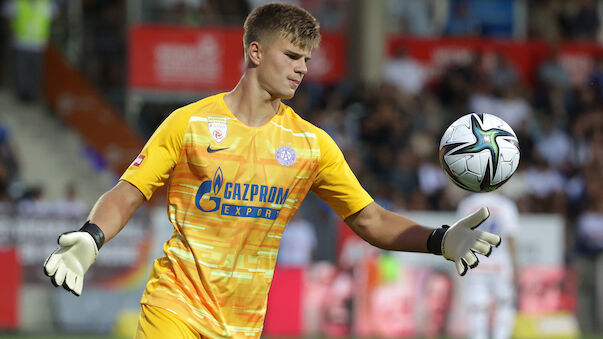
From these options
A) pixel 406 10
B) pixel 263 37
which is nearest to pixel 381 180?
pixel 406 10

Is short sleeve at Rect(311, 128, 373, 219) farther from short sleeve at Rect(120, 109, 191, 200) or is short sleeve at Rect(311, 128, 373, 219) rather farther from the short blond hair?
short sleeve at Rect(120, 109, 191, 200)

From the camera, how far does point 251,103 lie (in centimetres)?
556

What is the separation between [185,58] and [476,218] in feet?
46.3

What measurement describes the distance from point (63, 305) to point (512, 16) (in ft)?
38.6

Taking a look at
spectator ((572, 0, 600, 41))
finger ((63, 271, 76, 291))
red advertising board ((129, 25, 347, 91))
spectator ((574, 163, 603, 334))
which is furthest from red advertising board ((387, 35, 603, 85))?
finger ((63, 271, 76, 291))

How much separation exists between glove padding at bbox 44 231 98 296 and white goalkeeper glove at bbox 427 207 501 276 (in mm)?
1839

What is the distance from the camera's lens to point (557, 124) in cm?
1966

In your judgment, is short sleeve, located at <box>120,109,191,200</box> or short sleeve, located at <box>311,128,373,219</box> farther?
short sleeve, located at <box>311,128,373,219</box>

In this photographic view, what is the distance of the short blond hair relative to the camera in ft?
17.9

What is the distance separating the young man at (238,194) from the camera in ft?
17.2

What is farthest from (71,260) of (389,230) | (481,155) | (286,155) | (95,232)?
(481,155)

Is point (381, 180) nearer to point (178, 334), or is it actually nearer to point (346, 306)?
point (346, 306)

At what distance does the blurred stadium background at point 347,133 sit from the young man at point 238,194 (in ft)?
29.6

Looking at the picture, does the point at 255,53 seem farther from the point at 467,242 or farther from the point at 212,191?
the point at 467,242
